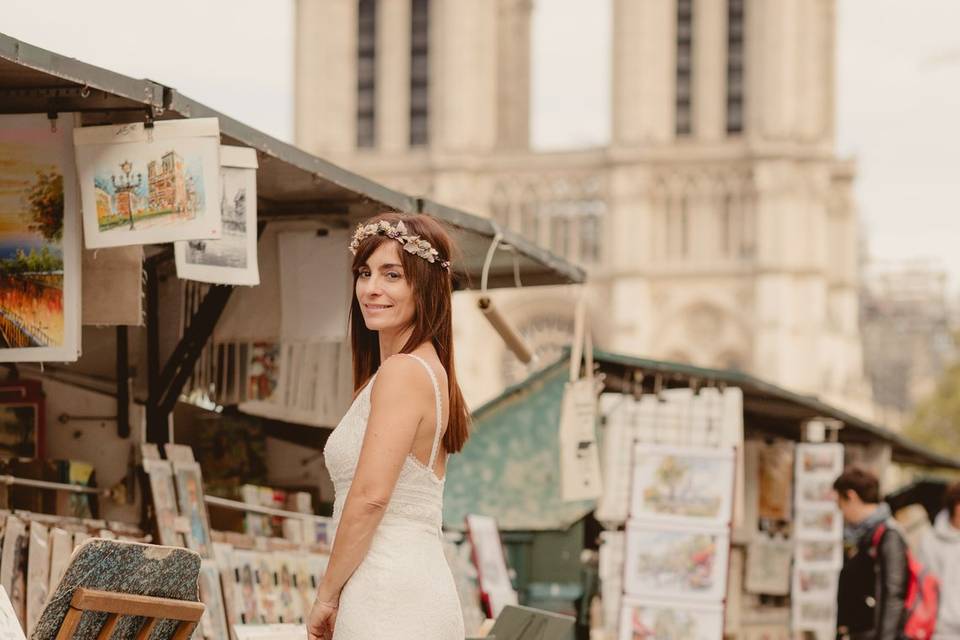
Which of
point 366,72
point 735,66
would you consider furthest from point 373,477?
point 366,72

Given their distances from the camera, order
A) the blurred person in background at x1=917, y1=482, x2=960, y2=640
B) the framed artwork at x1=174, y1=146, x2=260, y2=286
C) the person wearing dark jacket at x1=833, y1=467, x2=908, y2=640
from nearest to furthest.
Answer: the framed artwork at x1=174, y1=146, x2=260, y2=286, the person wearing dark jacket at x1=833, y1=467, x2=908, y2=640, the blurred person in background at x1=917, y1=482, x2=960, y2=640

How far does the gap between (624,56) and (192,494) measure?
54.6 metres

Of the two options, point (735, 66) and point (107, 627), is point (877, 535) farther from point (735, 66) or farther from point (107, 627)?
point (735, 66)

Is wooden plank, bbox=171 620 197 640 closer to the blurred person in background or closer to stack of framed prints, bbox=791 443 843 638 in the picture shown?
the blurred person in background

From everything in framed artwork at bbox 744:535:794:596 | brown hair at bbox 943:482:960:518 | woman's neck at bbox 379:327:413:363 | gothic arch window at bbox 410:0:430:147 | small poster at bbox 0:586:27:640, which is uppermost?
gothic arch window at bbox 410:0:430:147

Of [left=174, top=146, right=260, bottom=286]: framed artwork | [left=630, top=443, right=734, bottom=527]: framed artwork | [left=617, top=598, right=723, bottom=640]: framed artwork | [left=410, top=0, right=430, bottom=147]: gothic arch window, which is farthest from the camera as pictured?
[left=410, top=0, right=430, bottom=147]: gothic arch window

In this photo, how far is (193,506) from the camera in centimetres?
648

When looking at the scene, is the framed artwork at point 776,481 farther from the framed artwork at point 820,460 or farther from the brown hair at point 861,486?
the brown hair at point 861,486

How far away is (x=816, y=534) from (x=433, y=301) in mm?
8591

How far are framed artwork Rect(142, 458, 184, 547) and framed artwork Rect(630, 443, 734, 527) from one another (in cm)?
368

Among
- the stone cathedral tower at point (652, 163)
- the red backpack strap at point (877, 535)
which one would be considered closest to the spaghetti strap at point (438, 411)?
the red backpack strap at point (877, 535)

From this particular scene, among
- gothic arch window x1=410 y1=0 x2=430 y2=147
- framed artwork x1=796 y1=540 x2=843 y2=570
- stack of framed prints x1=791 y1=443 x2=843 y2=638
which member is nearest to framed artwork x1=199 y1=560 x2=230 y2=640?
stack of framed prints x1=791 y1=443 x2=843 y2=638

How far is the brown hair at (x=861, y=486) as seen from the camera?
803 centimetres

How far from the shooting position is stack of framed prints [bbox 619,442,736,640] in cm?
951
